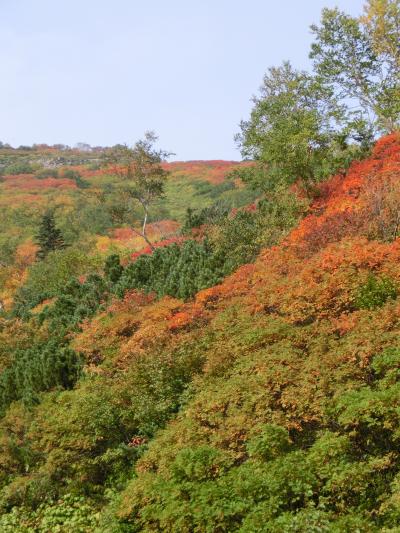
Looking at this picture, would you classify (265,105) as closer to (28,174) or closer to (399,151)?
(399,151)

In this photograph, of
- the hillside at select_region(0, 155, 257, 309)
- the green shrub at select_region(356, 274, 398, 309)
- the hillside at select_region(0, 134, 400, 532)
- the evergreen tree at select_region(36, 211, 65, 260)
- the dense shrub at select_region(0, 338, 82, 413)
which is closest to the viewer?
the hillside at select_region(0, 134, 400, 532)

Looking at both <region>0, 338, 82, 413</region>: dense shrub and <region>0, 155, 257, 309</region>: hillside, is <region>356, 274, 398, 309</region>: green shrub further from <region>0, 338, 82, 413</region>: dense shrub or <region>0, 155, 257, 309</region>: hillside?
<region>0, 155, 257, 309</region>: hillside

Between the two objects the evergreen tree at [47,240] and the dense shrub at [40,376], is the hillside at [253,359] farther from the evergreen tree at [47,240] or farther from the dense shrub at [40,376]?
the evergreen tree at [47,240]

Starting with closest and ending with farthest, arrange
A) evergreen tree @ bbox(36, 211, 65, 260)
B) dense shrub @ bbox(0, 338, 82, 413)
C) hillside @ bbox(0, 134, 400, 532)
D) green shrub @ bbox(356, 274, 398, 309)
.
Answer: hillside @ bbox(0, 134, 400, 532) → green shrub @ bbox(356, 274, 398, 309) → dense shrub @ bbox(0, 338, 82, 413) → evergreen tree @ bbox(36, 211, 65, 260)

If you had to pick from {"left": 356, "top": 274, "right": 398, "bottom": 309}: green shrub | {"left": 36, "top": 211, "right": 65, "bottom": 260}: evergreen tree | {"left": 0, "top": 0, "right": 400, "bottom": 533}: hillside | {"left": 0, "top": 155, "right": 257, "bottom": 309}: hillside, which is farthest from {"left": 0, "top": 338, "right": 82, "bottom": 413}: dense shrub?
{"left": 36, "top": 211, "right": 65, "bottom": 260}: evergreen tree

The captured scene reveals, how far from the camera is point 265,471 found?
24.0ft

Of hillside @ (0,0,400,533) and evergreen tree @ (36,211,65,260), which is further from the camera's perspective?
evergreen tree @ (36,211,65,260)

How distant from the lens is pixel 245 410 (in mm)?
8727

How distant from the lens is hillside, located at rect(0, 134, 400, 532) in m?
7.03

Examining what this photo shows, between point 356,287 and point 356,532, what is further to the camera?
point 356,287

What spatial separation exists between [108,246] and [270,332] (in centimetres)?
2554

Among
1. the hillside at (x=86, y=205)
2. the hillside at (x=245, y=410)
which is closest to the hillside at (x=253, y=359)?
the hillside at (x=245, y=410)

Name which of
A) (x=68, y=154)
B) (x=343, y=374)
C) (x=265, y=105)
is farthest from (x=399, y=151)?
(x=68, y=154)

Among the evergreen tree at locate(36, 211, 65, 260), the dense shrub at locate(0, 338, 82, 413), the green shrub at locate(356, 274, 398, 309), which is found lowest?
the dense shrub at locate(0, 338, 82, 413)
